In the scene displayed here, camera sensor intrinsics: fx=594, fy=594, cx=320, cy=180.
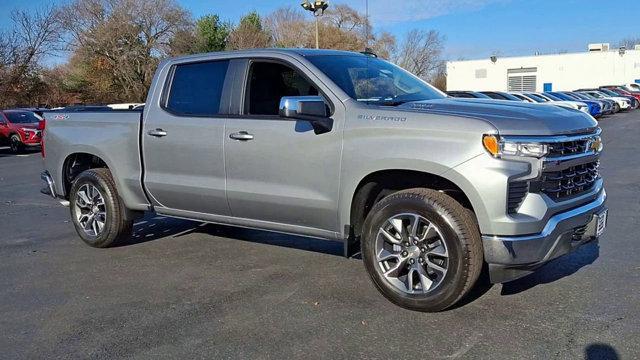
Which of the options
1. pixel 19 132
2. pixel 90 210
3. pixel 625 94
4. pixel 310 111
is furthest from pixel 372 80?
pixel 625 94

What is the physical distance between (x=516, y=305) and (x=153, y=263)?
340 cm

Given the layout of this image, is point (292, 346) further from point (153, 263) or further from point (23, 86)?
point (23, 86)

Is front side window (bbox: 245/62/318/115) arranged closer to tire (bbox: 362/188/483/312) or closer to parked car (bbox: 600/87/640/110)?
tire (bbox: 362/188/483/312)

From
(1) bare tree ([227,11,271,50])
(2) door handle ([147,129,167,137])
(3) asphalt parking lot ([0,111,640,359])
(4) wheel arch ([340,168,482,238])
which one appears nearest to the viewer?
(3) asphalt parking lot ([0,111,640,359])

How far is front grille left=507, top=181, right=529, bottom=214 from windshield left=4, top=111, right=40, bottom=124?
2269cm

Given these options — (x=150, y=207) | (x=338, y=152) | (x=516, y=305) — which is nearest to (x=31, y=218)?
(x=150, y=207)

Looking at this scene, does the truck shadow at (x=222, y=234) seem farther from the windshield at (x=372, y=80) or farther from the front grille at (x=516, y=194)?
the front grille at (x=516, y=194)

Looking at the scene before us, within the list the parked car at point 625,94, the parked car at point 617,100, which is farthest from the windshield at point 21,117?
the parked car at point 625,94

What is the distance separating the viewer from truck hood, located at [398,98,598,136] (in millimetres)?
3936

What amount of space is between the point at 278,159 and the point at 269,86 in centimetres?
77

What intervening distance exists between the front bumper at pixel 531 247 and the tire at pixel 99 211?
390 centimetres

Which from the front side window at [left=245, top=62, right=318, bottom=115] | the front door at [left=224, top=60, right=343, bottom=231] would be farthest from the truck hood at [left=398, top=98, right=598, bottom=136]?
the front side window at [left=245, top=62, right=318, bottom=115]

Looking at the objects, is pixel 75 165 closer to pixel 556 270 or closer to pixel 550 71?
pixel 556 270

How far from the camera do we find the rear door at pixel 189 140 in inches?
209
